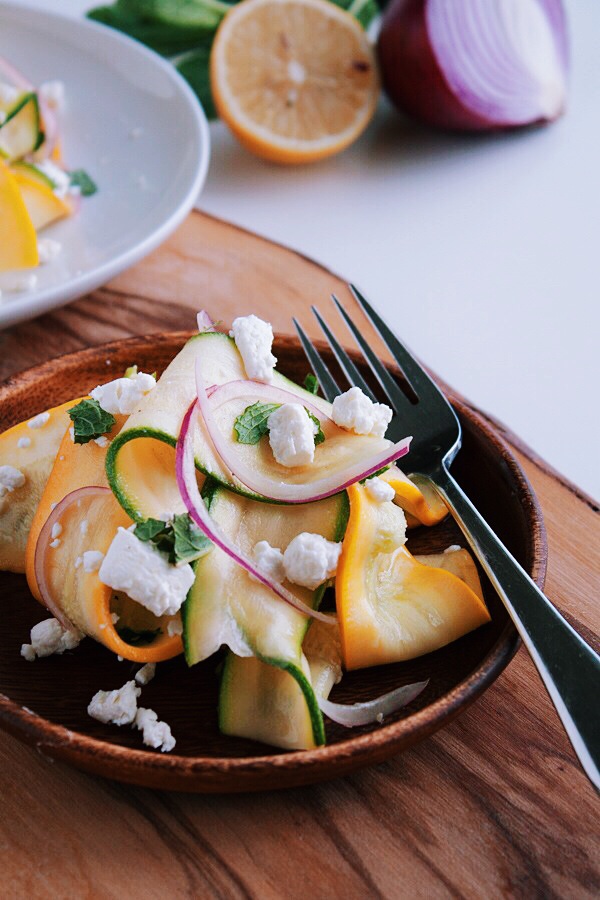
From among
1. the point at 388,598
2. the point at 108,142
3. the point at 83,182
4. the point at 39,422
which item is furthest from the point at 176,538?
the point at 108,142

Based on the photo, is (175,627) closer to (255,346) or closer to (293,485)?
(293,485)

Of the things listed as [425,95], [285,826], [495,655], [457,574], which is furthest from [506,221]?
[285,826]

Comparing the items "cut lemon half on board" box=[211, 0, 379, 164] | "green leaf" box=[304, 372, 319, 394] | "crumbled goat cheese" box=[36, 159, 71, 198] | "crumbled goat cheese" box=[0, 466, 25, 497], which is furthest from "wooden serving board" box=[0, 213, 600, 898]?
"cut lemon half on board" box=[211, 0, 379, 164]

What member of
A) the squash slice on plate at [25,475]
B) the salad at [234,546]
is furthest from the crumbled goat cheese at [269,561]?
the squash slice on plate at [25,475]

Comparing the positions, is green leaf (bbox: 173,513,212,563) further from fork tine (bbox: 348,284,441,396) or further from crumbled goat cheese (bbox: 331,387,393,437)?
fork tine (bbox: 348,284,441,396)

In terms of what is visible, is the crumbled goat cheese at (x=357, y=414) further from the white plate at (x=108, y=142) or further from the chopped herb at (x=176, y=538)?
the white plate at (x=108, y=142)
